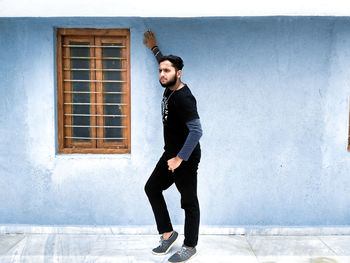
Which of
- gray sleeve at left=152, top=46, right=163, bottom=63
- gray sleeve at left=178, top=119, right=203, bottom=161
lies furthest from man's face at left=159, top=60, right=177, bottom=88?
gray sleeve at left=152, top=46, right=163, bottom=63

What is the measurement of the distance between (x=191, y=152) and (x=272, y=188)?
53.8 inches

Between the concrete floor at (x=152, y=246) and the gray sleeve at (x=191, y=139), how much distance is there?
1.06 m

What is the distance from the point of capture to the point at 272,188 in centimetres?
372

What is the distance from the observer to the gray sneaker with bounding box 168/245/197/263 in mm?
3030

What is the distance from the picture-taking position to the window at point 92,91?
3.69 metres

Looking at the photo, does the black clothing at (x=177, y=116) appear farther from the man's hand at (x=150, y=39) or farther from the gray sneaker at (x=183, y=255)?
the gray sneaker at (x=183, y=255)

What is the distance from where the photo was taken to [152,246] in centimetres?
342

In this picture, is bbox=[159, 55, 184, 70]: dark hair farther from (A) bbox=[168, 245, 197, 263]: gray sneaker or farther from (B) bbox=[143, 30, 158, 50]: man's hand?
(A) bbox=[168, 245, 197, 263]: gray sneaker

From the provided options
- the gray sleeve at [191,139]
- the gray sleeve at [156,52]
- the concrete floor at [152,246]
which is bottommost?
the concrete floor at [152,246]

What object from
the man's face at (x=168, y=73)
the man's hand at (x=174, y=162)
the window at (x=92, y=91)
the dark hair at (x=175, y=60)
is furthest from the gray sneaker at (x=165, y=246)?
the dark hair at (x=175, y=60)

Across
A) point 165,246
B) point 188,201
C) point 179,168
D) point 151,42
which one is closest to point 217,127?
point 179,168

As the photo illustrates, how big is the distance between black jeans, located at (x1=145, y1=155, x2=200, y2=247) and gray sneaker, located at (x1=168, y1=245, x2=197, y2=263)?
0.19ft
